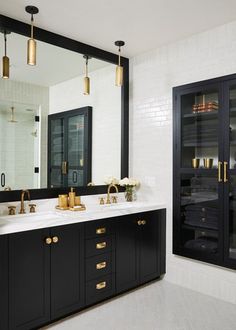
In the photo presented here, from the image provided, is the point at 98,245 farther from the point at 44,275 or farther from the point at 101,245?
the point at 44,275

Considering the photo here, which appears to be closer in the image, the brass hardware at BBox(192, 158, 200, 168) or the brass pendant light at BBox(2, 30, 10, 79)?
the brass pendant light at BBox(2, 30, 10, 79)

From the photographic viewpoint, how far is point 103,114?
3688 millimetres

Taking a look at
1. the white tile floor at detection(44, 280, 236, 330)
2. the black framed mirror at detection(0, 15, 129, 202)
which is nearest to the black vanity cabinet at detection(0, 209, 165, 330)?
the white tile floor at detection(44, 280, 236, 330)

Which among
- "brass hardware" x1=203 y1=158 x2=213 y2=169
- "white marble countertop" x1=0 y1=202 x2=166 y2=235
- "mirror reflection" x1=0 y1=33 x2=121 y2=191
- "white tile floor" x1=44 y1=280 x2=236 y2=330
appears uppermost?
"mirror reflection" x1=0 y1=33 x2=121 y2=191

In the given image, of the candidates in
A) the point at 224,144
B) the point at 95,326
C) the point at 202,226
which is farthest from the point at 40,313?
the point at 224,144

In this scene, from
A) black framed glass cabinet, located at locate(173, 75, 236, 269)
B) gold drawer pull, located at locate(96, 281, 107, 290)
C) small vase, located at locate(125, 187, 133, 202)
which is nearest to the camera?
gold drawer pull, located at locate(96, 281, 107, 290)

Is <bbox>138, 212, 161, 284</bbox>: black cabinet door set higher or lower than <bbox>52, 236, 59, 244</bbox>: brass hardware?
lower

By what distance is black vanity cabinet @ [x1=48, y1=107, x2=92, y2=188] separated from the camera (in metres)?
3.13

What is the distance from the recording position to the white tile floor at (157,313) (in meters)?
2.45

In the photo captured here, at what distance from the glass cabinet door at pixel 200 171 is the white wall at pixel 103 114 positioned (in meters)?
0.86

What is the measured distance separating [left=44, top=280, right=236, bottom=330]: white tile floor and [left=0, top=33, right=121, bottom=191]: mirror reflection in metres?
1.30

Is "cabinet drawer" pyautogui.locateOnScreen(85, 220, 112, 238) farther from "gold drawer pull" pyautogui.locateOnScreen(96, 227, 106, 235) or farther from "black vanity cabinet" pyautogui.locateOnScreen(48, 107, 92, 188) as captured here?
"black vanity cabinet" pyautogui.locateOnScreen(48, 107, 92, 188)

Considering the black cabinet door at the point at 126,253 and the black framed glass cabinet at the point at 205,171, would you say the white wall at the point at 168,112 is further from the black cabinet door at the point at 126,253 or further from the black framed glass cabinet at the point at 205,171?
the black cabinet door at the point at 126,253

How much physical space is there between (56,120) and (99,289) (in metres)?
1.78
